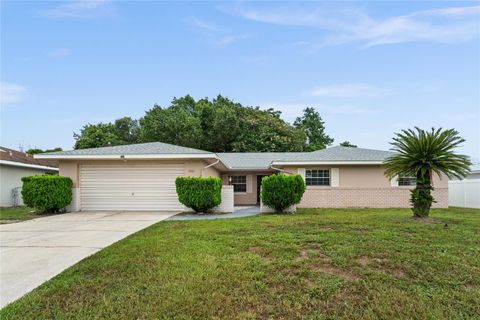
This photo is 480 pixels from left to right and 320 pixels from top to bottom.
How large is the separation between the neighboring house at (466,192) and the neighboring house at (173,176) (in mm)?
2493

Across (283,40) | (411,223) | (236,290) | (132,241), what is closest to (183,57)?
(283,40)

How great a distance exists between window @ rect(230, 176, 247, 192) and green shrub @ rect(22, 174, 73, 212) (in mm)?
9853

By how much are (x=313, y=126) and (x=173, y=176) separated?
32.0 meters

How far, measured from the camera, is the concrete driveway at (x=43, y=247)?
4.68 metres

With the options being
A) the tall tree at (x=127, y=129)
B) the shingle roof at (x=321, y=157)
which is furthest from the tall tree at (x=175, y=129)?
the shingle roof at (x=321, y=157)

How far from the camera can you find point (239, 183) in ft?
66.9

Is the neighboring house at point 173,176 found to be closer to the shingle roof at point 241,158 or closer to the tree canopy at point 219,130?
the shingle roof at point 241,158

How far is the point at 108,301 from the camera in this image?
150 inches

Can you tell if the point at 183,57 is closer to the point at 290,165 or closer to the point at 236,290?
the point at 290,165

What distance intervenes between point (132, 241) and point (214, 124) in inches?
1010

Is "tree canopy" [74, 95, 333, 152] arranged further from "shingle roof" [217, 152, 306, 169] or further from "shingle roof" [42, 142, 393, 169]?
"shingle roof" [42, 142, 393, 169]

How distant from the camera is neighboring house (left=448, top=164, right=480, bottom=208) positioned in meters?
17.2

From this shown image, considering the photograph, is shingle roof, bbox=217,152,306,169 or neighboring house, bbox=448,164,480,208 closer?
neighboring house, bbox=448,164,480,208

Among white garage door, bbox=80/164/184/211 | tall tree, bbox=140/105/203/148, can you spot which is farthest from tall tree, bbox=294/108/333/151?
white garage door, bbox=80/164/184/211
